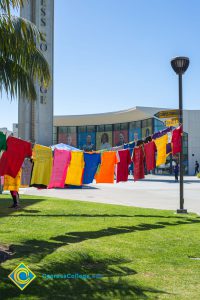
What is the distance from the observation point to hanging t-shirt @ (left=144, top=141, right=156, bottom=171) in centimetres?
1258

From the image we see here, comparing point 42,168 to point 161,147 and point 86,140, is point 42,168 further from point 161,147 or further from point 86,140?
point 86,140

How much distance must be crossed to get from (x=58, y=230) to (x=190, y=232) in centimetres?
325

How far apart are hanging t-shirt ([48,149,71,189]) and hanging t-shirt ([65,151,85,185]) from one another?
18.2 inches

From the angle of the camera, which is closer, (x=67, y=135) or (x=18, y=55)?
(x=18, y=55)

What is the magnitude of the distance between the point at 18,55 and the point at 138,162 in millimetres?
6209

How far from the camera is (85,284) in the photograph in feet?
17.7

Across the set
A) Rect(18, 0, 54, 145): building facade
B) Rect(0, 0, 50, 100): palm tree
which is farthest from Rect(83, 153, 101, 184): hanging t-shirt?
Rect(18, 0, 54, 145): building facade

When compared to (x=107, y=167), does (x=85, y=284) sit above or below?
below

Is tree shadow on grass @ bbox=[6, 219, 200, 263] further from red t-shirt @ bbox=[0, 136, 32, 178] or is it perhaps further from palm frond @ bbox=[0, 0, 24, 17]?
palm frond @ bbox=[0, 0, 24, 17]

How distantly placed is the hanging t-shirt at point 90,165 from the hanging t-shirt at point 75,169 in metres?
0.22

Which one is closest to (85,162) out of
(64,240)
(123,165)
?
(123,165)

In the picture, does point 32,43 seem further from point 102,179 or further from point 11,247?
point 102,179

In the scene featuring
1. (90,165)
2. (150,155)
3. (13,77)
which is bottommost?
(90,165)

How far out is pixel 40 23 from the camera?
4253 centimetres
